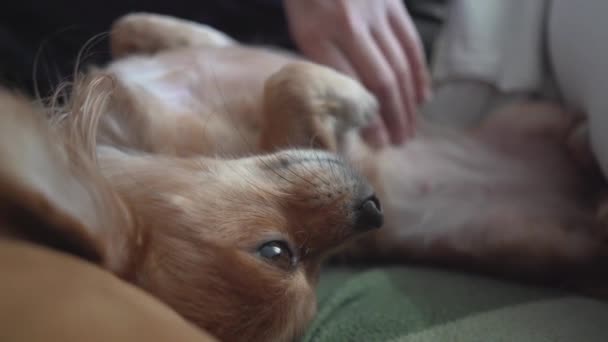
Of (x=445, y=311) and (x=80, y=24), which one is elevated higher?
(x=80, y=24)

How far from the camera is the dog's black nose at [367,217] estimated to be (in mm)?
920

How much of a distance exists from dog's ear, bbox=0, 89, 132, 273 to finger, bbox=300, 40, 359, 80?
75 centimetres

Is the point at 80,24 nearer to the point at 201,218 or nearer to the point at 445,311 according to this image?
the point at 201,218

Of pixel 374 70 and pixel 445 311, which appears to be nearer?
pixel 445 311

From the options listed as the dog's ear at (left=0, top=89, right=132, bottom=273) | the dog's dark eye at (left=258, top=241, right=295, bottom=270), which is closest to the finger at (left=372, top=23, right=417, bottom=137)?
the dog's dark eye at (left=258, top=241, right=295, bottom=270)

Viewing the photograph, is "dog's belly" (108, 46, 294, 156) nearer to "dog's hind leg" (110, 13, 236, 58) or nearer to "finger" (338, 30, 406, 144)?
"dog's hind leg" (110, 13, 236, 58)

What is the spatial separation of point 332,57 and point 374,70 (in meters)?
0.11

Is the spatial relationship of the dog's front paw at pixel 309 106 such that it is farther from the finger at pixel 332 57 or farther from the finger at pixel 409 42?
the finger at pixel 409 42

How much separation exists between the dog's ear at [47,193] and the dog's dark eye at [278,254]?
22 cm

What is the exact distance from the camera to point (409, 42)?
135cm

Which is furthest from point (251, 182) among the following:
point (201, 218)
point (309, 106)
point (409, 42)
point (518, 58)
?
point (518, 58)

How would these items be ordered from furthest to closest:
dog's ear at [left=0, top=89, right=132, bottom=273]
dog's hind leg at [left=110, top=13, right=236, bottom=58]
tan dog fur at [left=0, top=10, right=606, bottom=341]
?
dog's hind leg at [left=110, top=13, right=236, bottom=58] < tan dog fur at [left=0, top=10, right=606, bottom=341] < dog's ear at [left=0, top=89, right=132, bottom=273]

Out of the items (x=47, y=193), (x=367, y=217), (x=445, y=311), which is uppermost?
(x=47, y=193)

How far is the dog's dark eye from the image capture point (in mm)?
820
